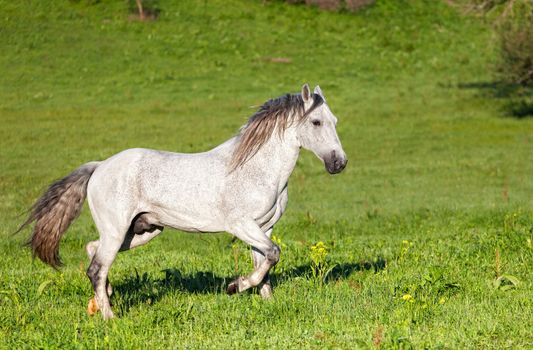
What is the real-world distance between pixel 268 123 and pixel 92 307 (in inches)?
95.9

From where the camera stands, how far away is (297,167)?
25703mm

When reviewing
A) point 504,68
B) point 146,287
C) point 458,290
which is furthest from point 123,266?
point 504,68

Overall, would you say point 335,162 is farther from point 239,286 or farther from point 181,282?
point 181,282

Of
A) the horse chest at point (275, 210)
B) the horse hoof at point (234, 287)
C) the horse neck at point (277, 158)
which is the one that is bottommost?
the horse hoof at point (234, 287)

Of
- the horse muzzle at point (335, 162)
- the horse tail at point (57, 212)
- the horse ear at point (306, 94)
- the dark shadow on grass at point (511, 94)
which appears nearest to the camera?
the horse muzzle at point (335, 162)

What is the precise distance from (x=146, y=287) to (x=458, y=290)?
321 cm

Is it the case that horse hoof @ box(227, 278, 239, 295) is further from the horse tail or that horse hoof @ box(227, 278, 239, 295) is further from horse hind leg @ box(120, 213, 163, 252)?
the horse tail

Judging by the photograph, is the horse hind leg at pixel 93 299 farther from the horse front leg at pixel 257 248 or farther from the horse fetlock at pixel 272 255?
the horse fetlock at pixel 272 255

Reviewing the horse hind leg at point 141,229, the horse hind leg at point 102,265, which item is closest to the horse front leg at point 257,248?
the horse hind leg at point 141,229

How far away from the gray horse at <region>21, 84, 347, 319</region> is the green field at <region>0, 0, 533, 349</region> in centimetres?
52

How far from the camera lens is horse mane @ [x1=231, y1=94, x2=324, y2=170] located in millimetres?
9109

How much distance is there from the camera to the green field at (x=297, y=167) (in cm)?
820

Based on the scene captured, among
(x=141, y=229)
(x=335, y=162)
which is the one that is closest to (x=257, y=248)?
(x=335, y=162)

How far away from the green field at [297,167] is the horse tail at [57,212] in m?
0.54
